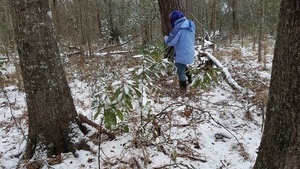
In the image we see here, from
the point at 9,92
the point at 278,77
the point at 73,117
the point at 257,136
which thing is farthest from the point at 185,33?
the point at 9,92

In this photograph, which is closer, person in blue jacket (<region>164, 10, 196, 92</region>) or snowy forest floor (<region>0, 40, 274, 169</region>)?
snowy forest floor (<region>0, 40, 274, 169</region>)

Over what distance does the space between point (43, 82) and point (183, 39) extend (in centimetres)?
291

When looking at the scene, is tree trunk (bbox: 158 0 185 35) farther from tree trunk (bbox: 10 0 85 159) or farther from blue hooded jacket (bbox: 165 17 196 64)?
tree trunk (bbox: 10 0 85 159)

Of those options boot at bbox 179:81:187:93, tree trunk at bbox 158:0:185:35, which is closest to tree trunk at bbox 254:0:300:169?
boot at bbox 179:81:187:93

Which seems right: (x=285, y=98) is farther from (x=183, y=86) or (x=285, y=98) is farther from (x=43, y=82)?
(x=183, y=86)

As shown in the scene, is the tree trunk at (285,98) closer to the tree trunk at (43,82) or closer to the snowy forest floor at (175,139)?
the snowy forest floor at (175,139)

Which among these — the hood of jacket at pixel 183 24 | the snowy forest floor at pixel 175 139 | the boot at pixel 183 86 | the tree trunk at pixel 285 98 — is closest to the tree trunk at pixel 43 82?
the snowy forest floor at pixel 175 139

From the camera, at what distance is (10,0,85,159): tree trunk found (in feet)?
9.26

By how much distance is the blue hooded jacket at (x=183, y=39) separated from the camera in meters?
5.10

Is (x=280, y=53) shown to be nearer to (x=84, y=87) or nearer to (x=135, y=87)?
(x=135, y=87)

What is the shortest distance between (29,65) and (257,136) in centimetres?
291

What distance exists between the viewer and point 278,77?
1913mm

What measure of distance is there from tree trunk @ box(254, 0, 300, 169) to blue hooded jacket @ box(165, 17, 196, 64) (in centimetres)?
322

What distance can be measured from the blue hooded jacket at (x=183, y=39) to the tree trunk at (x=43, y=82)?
101 inches
